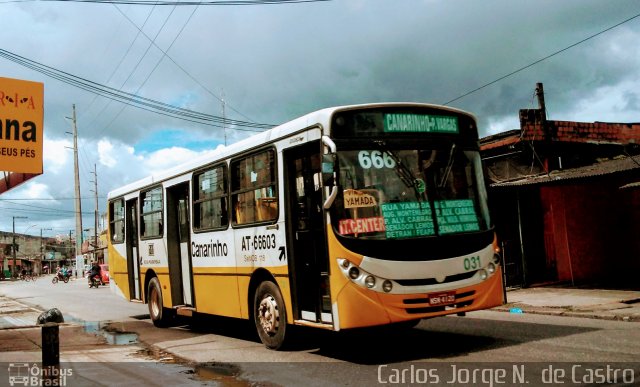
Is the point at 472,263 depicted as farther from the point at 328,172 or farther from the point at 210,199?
the point at 210,199

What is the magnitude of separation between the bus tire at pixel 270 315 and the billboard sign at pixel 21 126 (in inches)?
242

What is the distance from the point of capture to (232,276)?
9.16 m

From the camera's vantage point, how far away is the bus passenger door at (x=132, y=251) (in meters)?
13.6

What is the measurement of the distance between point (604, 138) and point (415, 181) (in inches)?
633

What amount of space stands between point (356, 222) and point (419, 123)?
1.64 meters

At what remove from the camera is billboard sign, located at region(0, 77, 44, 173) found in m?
11.3

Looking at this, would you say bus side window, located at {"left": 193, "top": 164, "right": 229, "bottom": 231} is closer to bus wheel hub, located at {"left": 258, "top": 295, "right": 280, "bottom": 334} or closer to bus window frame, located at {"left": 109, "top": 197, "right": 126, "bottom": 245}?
bus wheel hub, located at {"left": 258, "top": 295, "right": 280, "bottom": 334}

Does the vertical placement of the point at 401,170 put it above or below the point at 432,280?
above

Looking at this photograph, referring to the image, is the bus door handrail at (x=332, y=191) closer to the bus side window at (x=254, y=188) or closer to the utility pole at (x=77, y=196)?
the bus side window at (x=254, y=188)

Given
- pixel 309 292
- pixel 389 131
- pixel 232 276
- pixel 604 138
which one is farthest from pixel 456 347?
pixel 604 138

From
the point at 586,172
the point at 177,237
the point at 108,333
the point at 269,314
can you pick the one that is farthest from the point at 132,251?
the point at 586,172

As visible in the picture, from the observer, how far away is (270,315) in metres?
8.16

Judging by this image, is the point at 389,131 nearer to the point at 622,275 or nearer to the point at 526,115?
the point at 526,115

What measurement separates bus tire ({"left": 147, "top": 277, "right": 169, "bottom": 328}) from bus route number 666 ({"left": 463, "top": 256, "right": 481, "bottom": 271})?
730 cm
